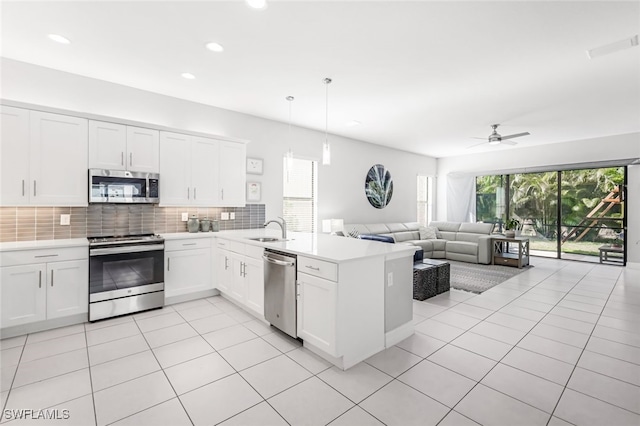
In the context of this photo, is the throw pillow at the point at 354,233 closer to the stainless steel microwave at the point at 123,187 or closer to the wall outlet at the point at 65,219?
the stainless steel microwave at the point at 123,187

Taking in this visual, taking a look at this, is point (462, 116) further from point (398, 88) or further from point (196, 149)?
A: point (196, 149)

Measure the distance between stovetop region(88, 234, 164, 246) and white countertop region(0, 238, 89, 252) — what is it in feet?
0.32

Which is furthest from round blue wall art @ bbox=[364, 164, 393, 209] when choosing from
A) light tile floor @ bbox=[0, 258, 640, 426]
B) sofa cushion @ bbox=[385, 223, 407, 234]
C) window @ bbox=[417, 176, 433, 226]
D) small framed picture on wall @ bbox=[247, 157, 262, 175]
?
light tile floor @ bbox=[0, 258, 640, 426]

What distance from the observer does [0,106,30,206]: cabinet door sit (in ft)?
9.31

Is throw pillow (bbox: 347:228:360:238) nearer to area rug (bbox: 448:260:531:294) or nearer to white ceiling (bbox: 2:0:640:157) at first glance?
area rug (bbox: 448:260:531:294)

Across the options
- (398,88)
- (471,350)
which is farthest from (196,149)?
(471,350)

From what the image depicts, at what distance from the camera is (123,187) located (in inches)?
137

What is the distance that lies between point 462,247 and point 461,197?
2365 mm

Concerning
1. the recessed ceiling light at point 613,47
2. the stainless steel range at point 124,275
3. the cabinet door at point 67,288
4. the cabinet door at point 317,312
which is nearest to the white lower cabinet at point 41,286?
the cabinet door at point 67,288

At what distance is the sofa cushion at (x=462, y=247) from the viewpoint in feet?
21.8

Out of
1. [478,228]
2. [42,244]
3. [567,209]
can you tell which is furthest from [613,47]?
[42,244]

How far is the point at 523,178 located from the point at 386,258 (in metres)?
7.04

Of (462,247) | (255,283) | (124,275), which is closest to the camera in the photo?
(255,283)

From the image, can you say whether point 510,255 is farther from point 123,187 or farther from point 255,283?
point 123,187
